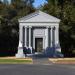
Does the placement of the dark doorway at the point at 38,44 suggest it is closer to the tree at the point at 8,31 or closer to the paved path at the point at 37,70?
the tree at the point at 8,31

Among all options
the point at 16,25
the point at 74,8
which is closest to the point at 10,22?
the point at 16,25

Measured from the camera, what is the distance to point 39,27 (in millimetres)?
57719

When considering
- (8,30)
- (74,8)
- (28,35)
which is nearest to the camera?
(74,8)

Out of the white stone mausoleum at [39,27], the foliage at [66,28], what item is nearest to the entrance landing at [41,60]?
the white stone mausoleum at [39,27]

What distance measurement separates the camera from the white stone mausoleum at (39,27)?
5606 cm

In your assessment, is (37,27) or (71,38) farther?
(71,38)

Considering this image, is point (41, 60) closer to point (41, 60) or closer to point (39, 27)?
point (41, 60)

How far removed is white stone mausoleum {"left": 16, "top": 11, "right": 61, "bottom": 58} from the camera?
5606 centimetres

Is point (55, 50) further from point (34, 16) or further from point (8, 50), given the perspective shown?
point (8, 50)

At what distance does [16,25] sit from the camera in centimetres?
6719

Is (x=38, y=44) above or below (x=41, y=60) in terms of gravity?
above

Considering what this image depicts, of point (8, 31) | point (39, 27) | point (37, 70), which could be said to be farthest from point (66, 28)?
point (37, 70)

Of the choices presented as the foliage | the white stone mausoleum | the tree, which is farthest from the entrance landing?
the foliage

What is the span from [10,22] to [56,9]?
30.8 feet
